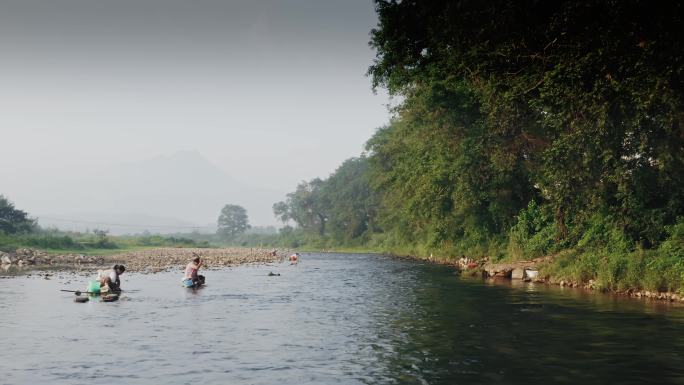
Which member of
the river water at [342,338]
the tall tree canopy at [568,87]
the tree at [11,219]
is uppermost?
the tall tree canopy at [568,87]

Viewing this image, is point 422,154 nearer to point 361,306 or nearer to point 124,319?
point 361,306

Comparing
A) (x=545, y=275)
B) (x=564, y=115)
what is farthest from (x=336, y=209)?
(x=564, y=115)

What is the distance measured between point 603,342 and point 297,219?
562 ft

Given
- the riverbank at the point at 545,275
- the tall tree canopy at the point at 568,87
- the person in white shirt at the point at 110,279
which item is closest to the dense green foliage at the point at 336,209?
the riverbank at the point at 545,275

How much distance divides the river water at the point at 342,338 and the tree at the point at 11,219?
61593 millimetres

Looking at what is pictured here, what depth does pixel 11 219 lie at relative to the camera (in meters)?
92.8

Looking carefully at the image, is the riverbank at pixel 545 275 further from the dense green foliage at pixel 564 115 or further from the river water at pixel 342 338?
the river water at pixel 342 338

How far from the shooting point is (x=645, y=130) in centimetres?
2967

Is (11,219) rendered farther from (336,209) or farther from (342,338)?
(342,338)

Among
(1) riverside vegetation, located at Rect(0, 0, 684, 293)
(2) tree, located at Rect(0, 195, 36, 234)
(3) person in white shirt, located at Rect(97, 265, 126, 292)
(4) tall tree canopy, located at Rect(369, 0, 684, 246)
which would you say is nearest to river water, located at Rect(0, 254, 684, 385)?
(3) person in white shirt, located at Rect(97, 265, 126, 292)

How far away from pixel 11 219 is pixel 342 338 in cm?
8647

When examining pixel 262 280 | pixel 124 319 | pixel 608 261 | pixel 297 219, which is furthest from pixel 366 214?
pixel 124 319

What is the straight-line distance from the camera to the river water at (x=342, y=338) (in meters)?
16.0

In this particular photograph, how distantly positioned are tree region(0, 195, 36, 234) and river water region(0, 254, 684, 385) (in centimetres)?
6159
